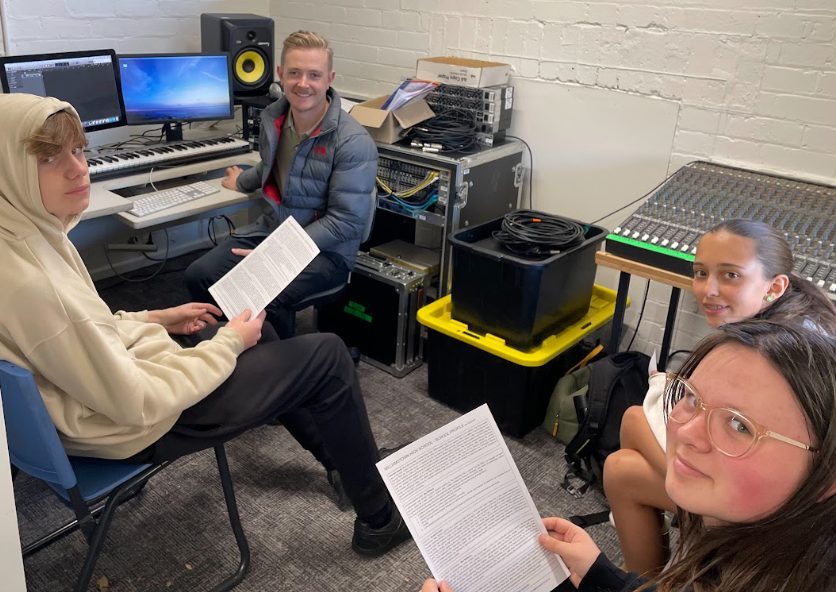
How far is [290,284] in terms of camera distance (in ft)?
7.91

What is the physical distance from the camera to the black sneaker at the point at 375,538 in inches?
74.6

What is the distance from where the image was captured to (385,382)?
A: 109 inches

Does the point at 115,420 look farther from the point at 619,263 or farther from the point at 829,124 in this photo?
the point at 829,124

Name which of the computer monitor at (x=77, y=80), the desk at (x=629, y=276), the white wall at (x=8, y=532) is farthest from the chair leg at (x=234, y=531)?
the computer monitor at (x=77, y=80)

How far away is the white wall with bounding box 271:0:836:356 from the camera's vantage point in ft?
7.63

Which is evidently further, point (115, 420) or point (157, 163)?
point (157, 163)

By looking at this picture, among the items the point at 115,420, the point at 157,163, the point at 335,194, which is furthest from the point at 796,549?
the point at 157,163

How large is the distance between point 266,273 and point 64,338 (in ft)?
2.17

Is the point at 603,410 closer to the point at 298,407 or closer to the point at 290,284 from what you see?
the point at 298,407

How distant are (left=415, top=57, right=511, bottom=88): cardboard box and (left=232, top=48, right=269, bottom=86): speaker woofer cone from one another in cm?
83

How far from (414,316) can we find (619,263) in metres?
0.95

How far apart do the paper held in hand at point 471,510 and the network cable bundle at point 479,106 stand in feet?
6.30

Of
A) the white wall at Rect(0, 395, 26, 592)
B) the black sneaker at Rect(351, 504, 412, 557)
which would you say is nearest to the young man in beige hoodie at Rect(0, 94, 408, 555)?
the white wall at Rect(0, 395, 26, 592)

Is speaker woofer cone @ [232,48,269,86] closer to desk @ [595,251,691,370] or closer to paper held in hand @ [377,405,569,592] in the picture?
desk @ [595,251,691,370]
